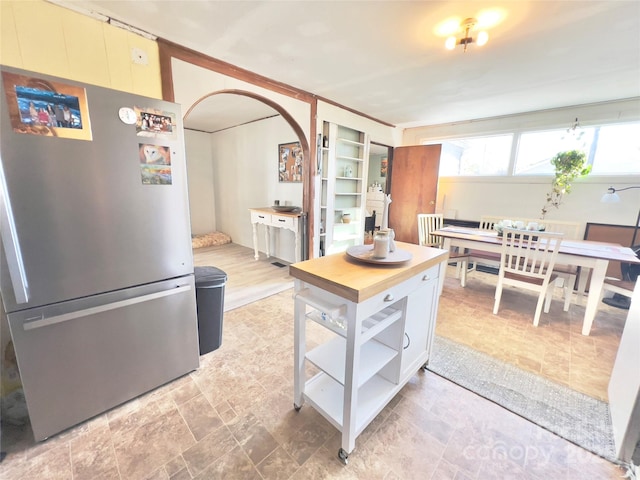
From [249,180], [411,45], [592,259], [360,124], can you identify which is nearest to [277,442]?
[411,45]

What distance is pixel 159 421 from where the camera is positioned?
1.45m

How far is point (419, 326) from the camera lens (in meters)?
1.62

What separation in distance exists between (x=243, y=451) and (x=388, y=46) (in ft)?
9.29

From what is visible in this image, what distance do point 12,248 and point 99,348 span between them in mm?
A: 643

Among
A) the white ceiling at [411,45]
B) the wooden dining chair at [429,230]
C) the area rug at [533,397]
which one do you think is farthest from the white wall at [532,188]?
the area rug at [533,397]

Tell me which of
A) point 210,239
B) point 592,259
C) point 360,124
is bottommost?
point 210,239


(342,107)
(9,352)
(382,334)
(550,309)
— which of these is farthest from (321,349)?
(342,107)

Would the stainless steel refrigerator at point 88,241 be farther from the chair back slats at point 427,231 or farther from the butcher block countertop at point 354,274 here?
the chair back slats at point 427,231

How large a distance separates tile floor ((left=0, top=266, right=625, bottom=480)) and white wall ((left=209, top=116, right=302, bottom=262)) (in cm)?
272

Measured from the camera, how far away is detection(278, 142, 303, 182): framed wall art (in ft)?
12.8

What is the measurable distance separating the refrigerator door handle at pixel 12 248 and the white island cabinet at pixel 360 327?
121 centimetres

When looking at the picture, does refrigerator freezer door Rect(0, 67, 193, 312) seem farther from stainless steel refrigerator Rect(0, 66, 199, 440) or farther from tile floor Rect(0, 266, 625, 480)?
tile floor Rect(0, 266, 625, 480)

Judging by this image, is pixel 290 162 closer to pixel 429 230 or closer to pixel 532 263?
pixel 429 230

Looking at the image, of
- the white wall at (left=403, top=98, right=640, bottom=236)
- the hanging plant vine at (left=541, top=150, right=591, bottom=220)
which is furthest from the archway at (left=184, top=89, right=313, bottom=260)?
the hanging plant vine at (left=541, top=150, right=591, bottom=220)
